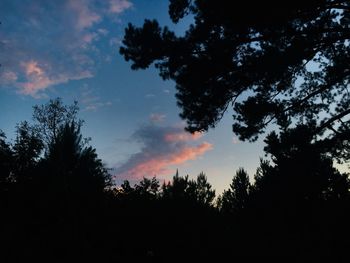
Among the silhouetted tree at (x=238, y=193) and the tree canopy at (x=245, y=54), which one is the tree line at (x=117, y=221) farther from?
the silhouetted tree at (x=238, y=193)

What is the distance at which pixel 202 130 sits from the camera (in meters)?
10.7

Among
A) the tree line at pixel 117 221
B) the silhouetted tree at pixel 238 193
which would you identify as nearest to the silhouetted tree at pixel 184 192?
the tree line at pixel 117 221

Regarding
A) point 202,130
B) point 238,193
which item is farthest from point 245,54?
point 238,193

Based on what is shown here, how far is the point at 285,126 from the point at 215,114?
8.29 feet

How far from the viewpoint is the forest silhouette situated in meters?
6.32

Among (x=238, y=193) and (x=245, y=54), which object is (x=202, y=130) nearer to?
(x=245, y=54)

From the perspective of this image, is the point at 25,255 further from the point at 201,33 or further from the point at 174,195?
the point at 201,33

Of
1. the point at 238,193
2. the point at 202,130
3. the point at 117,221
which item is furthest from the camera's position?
the point at 238,193

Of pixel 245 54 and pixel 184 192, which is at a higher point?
pixel 245 54

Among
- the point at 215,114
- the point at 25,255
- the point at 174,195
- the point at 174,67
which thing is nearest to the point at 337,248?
the point at 215,114

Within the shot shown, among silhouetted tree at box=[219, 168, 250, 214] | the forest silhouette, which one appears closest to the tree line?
the forest silhouette

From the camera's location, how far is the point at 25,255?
5.29 meters

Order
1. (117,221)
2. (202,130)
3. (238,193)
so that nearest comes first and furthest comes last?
(117,221), (202,130), (238,193)

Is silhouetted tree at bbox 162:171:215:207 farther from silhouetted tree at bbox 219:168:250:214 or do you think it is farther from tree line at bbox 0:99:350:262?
silhouetted tree at bbox 219:168:250:214
